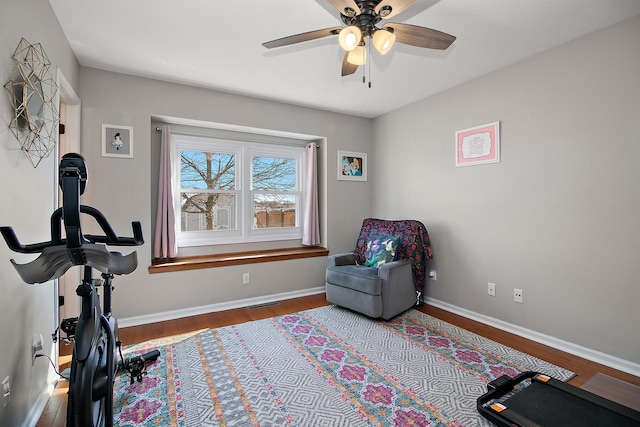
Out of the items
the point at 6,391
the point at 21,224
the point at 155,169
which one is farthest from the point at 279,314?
the point at 21,224

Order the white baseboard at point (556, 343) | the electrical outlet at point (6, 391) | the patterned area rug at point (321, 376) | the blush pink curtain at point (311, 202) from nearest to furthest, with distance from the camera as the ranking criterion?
the electrical outlet at point (6, 391)
the patterned area rug at point (321, 376)
the white baseboard at point (556, 343)
the blush pink curtain at point (311, 202)

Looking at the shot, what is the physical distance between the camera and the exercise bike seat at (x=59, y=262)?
49.4 inches

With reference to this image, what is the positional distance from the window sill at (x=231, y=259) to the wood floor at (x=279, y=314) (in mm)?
531

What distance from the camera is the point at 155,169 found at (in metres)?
3.43

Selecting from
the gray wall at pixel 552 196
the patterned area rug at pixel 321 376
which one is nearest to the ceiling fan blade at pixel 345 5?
the gray wall at pixel 552 196

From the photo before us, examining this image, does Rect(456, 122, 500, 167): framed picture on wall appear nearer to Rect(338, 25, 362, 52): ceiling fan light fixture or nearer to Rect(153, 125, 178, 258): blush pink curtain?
Rect(338, 25, 362, 52): ceiling fan light fixture

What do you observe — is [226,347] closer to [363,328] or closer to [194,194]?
[363,328]

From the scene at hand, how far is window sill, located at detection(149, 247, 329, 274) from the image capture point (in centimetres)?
325

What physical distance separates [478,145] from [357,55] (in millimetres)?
1840

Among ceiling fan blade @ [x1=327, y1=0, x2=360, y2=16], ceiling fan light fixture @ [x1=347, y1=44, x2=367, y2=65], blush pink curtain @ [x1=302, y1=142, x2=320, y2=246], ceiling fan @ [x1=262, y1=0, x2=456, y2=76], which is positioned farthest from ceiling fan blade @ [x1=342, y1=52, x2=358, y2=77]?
blush pink curtain @ [x1=302, y1=142, x2=320, y2=246]

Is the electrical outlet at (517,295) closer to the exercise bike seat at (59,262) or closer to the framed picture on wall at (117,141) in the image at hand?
the exercise bike seat at (59,262)

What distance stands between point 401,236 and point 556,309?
1540 mm

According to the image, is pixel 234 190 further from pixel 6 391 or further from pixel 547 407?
pixel 547 407

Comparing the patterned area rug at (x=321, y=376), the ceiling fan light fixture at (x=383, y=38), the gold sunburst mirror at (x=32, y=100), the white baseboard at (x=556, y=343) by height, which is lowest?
the patterned area rug at (x=321, y=376)
